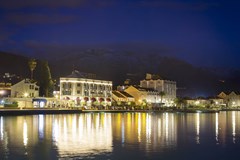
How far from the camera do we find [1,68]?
181 meters

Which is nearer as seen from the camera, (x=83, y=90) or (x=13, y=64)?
(x=83, y=90)

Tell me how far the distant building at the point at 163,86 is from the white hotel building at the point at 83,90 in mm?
31964

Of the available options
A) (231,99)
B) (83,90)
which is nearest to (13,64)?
(83,90)

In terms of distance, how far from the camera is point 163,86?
476ft

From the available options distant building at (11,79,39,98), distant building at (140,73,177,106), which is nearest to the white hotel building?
distant building at (11,79,39,98)

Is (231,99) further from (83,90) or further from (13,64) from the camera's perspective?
(83,90)

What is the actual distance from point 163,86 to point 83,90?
45.4 m

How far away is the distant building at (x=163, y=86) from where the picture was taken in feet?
476

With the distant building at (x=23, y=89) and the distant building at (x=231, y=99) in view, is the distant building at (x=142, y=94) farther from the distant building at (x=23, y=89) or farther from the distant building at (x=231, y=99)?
the distant building at (x=231, y=99)

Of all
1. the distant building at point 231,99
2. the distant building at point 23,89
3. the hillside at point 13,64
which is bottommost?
the distant building at point 231,99

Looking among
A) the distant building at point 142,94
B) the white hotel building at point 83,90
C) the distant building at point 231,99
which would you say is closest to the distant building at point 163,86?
the distant building at point 142,94

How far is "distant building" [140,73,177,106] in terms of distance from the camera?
145 m

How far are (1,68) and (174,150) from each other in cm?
16213

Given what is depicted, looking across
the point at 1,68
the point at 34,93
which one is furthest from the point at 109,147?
the point at 1,68
